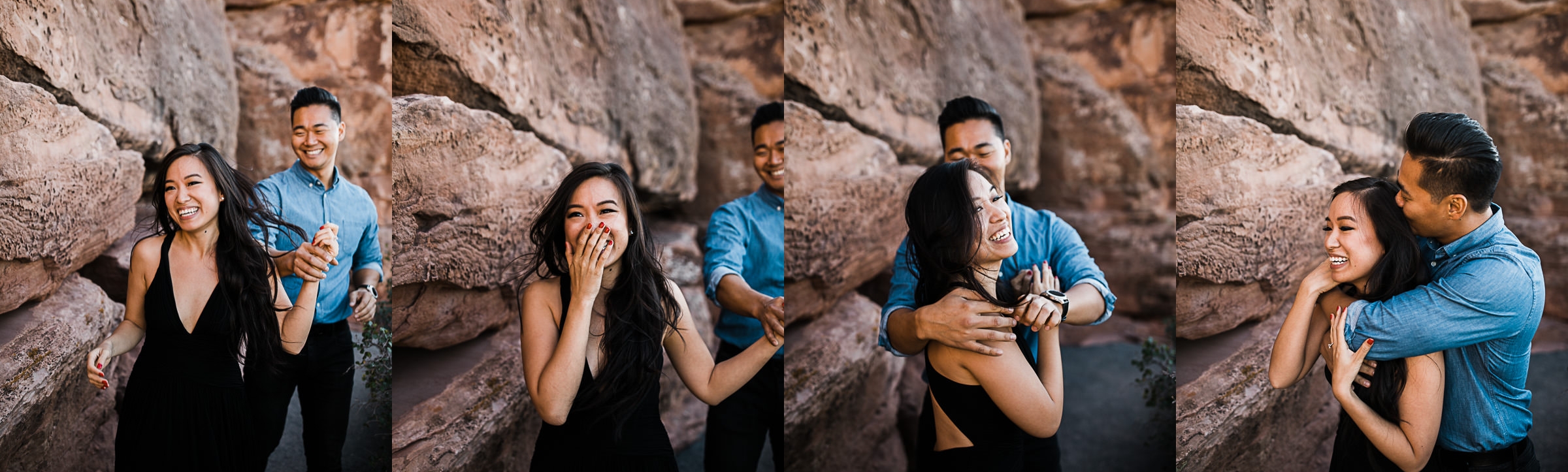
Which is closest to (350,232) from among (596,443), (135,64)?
(135,64)

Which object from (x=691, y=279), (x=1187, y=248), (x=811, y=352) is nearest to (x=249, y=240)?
(x=691, y=279)

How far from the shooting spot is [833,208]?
11.9 ft

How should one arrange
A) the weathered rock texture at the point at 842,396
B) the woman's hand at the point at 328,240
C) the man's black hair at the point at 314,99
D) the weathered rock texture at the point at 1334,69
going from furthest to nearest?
the weathered rock texture at the point at 842,396 < the man's black hair at the point at 314,99 < the weathered rock texture at the point at 1334,69 < the woman's hand at the point at 328,240

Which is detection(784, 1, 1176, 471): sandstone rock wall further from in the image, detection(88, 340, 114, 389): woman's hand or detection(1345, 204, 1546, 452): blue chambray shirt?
detection(88, 340, 114, 389): woman's hand

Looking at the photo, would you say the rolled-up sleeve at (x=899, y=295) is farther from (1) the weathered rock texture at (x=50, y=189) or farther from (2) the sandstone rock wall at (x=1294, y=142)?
(1) the weathered rock texture at (x=50, y=189)

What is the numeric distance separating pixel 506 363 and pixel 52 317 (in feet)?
5.22

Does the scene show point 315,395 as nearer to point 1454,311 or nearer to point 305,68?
point 305,68

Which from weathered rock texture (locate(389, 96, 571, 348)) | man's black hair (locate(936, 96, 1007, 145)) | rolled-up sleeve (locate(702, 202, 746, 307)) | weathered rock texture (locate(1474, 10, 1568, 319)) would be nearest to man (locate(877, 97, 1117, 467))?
man's black hair (locate(936, 96, 1007, 145))

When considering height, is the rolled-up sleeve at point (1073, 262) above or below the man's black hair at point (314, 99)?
below

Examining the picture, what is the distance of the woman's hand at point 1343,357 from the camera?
249 centimetres

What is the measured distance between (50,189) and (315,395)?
3.73 ft

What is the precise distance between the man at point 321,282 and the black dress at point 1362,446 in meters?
3.56

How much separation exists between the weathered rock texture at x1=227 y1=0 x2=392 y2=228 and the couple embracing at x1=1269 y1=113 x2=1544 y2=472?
3.69 metres

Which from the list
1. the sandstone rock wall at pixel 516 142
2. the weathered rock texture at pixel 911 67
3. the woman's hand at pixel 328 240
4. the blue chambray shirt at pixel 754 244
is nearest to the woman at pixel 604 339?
the sandstone rock wall at pixel 516 142
